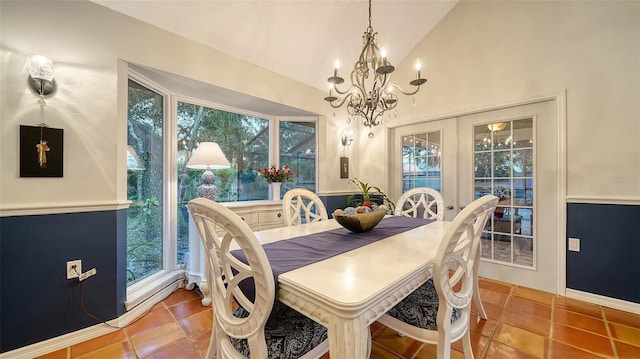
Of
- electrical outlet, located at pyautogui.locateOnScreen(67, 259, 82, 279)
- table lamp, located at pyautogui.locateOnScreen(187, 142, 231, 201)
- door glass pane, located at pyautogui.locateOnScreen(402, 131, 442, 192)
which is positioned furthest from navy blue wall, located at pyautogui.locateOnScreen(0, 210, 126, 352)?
door glass pane, located at pyautogui.locateOnScreen(402, 131, 442, 192)

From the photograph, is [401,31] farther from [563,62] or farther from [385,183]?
[385,183]

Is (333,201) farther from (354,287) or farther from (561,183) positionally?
(354,287)

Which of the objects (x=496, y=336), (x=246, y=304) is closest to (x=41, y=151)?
(x=246, y=304)

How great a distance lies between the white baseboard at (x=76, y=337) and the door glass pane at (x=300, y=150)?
2.07m

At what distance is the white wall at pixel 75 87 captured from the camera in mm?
1451

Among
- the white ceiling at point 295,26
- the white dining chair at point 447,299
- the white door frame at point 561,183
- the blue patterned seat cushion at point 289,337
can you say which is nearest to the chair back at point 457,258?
the white dining chair at point 447,299

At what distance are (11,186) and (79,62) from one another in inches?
35.3

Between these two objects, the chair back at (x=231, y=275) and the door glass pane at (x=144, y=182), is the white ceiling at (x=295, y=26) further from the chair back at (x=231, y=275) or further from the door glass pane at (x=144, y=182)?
the chair back at (x=231, y=275)

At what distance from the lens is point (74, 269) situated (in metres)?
1.62

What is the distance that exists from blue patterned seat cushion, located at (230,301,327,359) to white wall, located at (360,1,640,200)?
2660mm

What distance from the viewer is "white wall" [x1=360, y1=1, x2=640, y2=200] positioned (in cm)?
197

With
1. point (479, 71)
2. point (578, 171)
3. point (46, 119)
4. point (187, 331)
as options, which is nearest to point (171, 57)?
point (46, 119)

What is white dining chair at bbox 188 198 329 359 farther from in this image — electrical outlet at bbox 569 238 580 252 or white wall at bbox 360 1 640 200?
white wall at bbox 360 1 640 200

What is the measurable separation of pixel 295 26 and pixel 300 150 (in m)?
1.55
